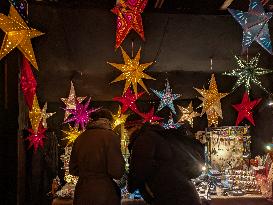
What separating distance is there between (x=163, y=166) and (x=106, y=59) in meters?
4.19

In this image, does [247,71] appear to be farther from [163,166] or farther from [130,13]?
[163,166]

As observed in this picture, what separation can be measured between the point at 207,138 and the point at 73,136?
124 inches

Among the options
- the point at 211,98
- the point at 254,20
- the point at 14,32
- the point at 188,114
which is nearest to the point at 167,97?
the point at 188,114

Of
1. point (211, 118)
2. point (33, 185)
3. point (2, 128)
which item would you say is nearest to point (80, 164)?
point (2, 128)

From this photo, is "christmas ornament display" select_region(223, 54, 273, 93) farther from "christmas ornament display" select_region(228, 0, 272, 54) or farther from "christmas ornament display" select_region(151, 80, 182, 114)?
"christmas ornament display" select_region(151, 80, 182, 114)

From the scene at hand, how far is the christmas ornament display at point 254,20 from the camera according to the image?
514 cm

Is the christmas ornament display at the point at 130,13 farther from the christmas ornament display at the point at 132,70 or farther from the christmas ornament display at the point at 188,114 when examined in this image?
the christmas ornament display at the point at 188,114

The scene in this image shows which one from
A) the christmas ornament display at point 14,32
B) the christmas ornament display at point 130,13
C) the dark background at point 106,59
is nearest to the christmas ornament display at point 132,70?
the dark background at point 106,59

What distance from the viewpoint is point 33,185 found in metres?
8.10

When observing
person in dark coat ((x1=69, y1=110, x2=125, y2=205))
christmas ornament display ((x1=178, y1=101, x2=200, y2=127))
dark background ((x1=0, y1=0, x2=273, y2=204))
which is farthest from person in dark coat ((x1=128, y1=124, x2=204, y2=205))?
christmas ornament display ((x1=178, y1=101, x2=200, y2=127))

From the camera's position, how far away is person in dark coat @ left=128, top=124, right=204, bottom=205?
4.44 metres

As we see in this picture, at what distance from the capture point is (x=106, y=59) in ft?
26.6

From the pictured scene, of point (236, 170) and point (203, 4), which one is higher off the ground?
point (203, 4)

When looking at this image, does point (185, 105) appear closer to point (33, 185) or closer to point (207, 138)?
point (207, 138)
